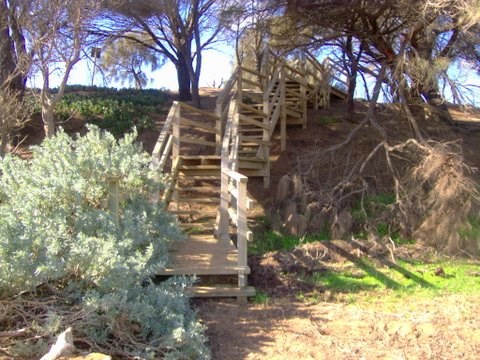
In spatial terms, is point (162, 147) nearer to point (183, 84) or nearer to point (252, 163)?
point (252, 163)

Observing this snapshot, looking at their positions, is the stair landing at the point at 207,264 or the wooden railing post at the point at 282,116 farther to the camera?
the wooden railing post at the point at 282,116

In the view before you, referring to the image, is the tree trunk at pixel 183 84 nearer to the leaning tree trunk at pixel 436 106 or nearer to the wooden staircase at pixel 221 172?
the wooden staircase at pixel 221 172

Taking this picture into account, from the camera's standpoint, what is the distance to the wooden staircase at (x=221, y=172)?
6.13 meters

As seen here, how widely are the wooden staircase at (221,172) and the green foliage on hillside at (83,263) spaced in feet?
3.02

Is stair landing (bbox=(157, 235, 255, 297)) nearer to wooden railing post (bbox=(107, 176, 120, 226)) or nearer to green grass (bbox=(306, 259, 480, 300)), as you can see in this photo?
wooden railing post (bbox=(107, 176, 120, 226))

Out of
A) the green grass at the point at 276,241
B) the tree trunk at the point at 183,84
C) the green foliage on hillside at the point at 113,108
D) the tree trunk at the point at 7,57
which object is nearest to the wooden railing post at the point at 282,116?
the green foliage on hillside at the point at 113,108

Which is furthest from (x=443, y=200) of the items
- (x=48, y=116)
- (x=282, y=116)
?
Answer: (x=48, y=116)

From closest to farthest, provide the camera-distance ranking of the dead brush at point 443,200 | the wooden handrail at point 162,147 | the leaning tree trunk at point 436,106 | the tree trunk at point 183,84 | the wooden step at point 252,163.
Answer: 1. the wooden handrail at point 162,147
2. the dead brush at point 443,200
3. the wooden step at point 252,163
4. the leaning tree trunk at point 436,106
5. the tree trunk at point 183,84

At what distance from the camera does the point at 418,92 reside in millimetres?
10219

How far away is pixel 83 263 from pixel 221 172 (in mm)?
3579

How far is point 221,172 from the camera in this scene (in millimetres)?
7875

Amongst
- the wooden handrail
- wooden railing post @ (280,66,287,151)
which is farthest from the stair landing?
wooden railing post @ (280,66,287,151)

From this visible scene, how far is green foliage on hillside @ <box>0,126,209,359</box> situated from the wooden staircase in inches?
36.2

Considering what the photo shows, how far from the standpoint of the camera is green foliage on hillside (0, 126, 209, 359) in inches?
170
